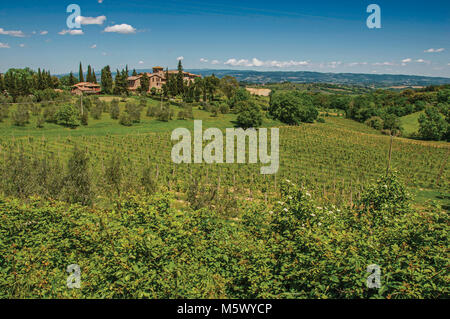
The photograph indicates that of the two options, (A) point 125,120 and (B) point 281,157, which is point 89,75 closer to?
(A) point 125,120

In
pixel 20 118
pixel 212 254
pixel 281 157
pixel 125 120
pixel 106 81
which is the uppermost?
pixel 106 81

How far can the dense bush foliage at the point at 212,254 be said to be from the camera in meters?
5.80

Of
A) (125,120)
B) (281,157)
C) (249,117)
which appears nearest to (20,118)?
(125,120)

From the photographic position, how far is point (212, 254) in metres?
7.66

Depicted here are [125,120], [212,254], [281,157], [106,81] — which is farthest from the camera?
[106,81]

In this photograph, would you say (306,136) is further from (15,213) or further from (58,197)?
(15,213)

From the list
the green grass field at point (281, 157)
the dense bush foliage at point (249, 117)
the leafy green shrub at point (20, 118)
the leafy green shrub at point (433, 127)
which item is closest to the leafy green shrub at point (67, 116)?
the green grass field at point (281, 157)

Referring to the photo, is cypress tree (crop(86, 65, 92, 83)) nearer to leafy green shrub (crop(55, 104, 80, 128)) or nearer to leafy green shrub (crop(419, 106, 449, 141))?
leafy green shrub (crop(55, 104, 80, 128))

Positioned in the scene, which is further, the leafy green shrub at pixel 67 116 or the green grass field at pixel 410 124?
the green grass field at pixel 410 124

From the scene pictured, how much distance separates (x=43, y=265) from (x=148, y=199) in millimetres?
3315

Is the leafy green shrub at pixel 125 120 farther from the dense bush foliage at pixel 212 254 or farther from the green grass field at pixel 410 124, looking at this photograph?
the green grass field at pixel 410 124

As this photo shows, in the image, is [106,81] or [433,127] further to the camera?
[106,81]

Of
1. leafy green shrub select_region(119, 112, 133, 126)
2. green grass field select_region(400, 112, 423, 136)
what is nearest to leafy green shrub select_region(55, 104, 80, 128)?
leafy green shrub select_region(119, 112, 133, 126)

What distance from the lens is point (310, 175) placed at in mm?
32469
